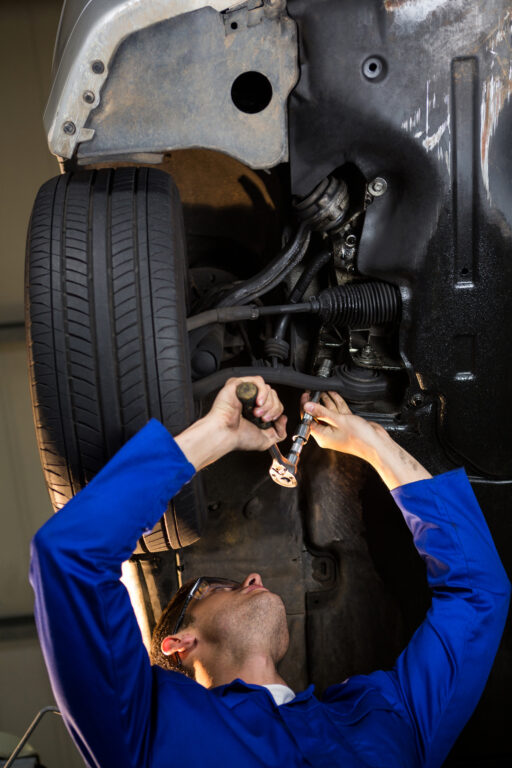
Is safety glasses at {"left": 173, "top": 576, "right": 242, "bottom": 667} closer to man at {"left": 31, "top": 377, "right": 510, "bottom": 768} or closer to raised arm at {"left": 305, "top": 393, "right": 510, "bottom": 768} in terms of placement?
man at {"left": 31, "top": 377, "right": 510, "bottom": 768}

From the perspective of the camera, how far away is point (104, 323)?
1546 mm

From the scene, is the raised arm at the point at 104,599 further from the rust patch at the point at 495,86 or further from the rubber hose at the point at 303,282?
the rust patch at the point at 495,86

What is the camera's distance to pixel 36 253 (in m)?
1.57

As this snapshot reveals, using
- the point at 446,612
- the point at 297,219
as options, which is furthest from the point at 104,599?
the point at 297,219

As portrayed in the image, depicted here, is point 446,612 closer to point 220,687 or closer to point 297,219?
point 220,687

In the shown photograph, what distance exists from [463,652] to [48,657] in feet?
3.10

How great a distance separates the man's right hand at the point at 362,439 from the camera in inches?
69.7

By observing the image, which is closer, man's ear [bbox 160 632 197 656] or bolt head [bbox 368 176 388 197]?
bolt head [bbox 368 176 388 197]

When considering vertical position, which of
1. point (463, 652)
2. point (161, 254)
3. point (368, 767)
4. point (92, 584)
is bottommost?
point (368, 767)

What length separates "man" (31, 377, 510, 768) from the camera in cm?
132

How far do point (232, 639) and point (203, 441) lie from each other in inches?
22.4

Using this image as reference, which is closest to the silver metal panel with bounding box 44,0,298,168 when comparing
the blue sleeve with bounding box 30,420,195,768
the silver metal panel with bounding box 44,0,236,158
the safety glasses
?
the silver metal panel with bounding box 44,0,236,158

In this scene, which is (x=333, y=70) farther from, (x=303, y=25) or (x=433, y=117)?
(x=433, y=117)

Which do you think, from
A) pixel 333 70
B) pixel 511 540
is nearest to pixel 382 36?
pixel 333 70
